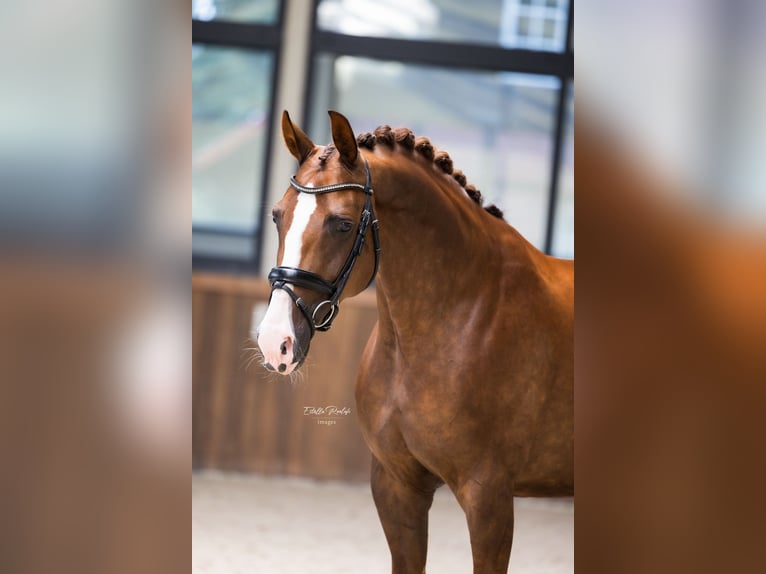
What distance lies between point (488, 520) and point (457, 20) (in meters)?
3.12

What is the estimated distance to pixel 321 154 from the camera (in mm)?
1216

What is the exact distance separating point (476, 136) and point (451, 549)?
2.13 meters

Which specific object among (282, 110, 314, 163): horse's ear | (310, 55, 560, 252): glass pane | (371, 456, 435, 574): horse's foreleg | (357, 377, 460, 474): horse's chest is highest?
(310, 55, 560, 252): glass pane

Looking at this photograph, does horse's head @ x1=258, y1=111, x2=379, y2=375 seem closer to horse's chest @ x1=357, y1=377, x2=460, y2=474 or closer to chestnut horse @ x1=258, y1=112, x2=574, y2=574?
chestnut horse @ x1=258, y1=112, x2=574, y2=574

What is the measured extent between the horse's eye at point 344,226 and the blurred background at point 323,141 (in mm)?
2339

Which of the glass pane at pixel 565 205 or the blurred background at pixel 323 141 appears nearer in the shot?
the blurred background at pixel 323 141

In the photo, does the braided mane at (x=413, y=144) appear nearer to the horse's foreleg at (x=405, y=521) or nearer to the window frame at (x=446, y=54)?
the horse's foreleg at (x=405, y=521)

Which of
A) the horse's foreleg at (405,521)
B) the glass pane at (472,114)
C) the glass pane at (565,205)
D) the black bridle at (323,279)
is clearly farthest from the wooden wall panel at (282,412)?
the black bridle at (323,279)

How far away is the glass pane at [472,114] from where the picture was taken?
3.81 metres

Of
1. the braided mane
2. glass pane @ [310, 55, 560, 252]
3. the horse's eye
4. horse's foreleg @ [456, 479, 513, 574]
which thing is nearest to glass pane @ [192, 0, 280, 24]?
glass pane @ [310, 55, 560, 252]

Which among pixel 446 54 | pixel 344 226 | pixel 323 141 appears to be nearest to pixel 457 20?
pixel 446 54

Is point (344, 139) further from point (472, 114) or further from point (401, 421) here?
point (472, 114)

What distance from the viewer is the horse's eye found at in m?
1.15

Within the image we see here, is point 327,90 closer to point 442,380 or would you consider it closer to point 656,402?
point 442,380
